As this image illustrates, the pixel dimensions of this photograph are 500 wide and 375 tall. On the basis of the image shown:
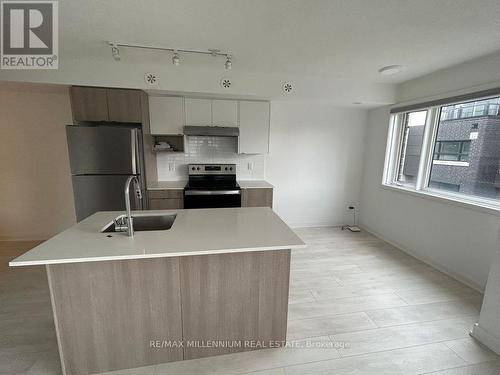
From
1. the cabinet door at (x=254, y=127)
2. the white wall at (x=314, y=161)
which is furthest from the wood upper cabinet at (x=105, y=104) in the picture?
the white wall at (x=314, y=161)

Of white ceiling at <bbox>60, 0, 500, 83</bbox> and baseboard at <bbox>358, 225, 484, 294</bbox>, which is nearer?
white ceiling at <bbox>60, 0, 500, 83</bbox>

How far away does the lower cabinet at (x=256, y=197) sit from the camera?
338 cm

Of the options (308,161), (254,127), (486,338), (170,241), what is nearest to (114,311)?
(170,241)

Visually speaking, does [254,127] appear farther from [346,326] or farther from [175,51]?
[346,326]

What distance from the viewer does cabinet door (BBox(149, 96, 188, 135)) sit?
10.5 feet

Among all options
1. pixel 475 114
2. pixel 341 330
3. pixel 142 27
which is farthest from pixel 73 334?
pixel 475 114

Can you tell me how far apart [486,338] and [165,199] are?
11.5 ft

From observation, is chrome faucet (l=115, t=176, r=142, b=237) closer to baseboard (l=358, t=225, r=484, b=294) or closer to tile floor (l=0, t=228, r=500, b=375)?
tile floor (l=0, t=228, r=500, b=375)

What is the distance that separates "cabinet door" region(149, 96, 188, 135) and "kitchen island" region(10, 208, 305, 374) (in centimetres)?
194

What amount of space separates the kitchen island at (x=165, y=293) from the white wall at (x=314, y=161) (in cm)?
249

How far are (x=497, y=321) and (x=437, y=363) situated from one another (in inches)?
23.0

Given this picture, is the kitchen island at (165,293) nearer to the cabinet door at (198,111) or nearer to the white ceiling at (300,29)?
the white ceiling at (300,29)

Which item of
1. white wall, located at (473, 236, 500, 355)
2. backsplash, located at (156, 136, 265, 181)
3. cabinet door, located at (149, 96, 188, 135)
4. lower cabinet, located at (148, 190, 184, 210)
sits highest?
cabinet door, located at (149, 96, 188, 135)

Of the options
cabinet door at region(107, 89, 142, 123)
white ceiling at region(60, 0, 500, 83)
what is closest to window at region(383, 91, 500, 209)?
white ceiling at region(60, 0, 500, 83)
